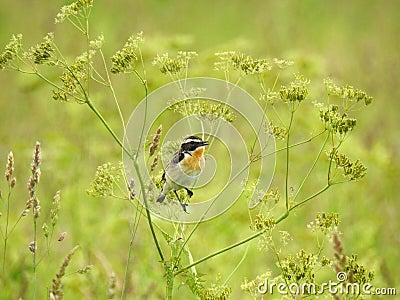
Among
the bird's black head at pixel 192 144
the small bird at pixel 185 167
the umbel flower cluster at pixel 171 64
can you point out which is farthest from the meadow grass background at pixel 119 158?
the umbel flower cluster at pixel 171 64

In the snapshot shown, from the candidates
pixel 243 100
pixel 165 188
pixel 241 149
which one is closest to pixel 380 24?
pixel 241 149

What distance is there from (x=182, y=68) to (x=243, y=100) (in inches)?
24.3

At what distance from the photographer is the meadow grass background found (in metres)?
5.70

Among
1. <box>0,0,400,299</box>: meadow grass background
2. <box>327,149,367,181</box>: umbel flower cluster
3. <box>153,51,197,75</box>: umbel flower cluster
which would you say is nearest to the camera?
<box>327,149,367,181</box>: umbel flower cluster

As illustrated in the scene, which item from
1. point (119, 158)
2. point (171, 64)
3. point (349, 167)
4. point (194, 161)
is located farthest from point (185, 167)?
point (119, 158)

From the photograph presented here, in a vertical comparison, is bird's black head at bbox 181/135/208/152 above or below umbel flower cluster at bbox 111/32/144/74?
below

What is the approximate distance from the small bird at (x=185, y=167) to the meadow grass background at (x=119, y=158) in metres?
0.86

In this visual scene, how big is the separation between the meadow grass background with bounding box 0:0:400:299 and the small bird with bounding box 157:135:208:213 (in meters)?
0.86

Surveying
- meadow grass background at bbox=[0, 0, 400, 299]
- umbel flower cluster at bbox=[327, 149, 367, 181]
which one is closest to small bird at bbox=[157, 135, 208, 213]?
umbel flower cluster at bbox=[327, 149, 367, 181]

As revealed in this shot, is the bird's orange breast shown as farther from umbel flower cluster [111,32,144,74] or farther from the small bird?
umbel flower cluster [111,32,144,74]

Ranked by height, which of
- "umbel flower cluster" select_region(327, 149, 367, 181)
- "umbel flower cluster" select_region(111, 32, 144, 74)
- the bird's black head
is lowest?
"umbel flower cluster" select_region(327, 149, 367, 181)

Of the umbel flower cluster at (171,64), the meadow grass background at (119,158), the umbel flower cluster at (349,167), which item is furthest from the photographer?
the meadow grass background at (119,158)

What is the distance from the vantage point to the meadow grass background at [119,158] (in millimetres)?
5703

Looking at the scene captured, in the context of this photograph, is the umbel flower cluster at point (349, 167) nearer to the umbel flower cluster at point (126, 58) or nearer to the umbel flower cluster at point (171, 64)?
the umbel flower cluster at point (171, 64)
